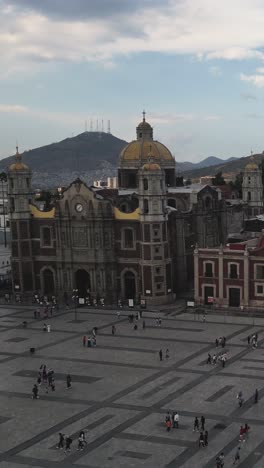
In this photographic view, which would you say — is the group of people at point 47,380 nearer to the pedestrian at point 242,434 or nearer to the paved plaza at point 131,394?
the paved plaza at point 131,394

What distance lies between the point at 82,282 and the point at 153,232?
39.9 ft

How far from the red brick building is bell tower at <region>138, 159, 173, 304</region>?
571 centimetres

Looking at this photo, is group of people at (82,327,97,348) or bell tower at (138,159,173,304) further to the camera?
bell tower at (138,159,173,304)

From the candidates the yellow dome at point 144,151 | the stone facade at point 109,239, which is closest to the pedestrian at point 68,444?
the stone facade at point 109,239

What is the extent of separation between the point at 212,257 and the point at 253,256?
477cm

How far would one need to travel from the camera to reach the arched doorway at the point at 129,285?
90.2 m

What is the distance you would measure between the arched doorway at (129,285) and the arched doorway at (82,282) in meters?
4.86

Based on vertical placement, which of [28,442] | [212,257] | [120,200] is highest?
[120,200]

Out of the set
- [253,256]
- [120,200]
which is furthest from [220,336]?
[120,200]

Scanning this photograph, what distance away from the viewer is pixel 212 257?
8200cm

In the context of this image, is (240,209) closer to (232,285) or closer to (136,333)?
(232,285)

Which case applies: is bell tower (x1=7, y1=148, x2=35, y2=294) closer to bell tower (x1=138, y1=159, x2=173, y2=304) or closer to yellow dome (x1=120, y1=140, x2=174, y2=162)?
bell tower (x1=138, y1=159, x2=173, y2=304)

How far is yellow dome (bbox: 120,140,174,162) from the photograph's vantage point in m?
103

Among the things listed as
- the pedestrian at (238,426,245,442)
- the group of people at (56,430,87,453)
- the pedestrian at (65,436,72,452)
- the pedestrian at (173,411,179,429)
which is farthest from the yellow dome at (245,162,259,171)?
the pedestrian at (65,436,72,452)
